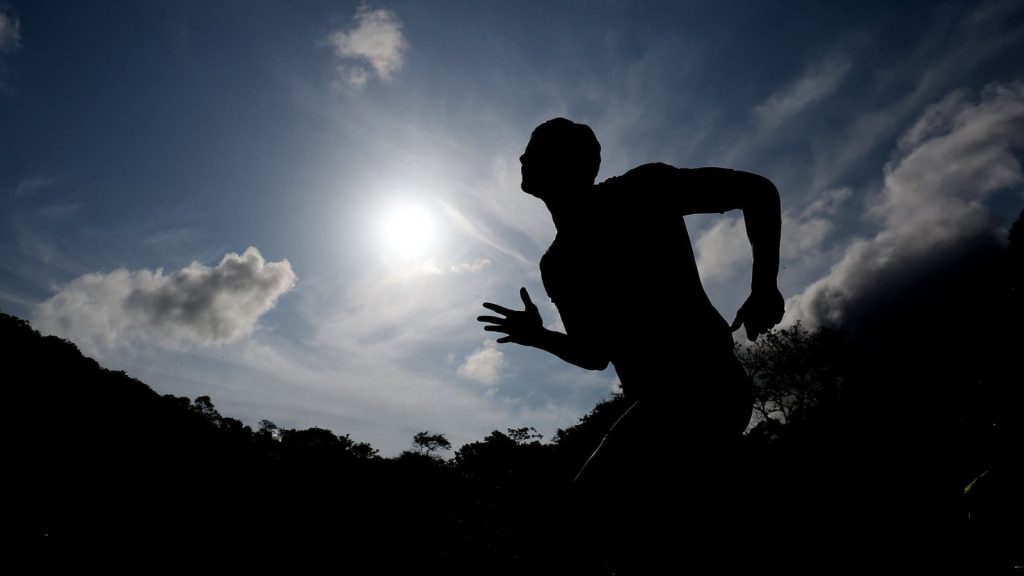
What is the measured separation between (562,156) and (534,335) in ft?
3.17

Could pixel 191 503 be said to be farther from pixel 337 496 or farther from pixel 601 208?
pixel 601 208

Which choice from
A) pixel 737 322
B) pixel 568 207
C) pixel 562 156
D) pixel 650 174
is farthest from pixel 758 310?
pixel 562 156

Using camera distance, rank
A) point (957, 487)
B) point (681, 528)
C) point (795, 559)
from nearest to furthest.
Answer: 1. point (681, 528)
2. point (795, 559)
3. point (957, 487)

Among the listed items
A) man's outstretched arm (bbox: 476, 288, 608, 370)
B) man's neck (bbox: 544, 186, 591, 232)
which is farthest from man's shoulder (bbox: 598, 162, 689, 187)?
man's outstretched arm (bbox: 476, 288, 608, 370)

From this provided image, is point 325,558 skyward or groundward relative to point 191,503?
groundward

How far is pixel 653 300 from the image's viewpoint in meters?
1.62

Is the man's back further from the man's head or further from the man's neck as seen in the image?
the man's head

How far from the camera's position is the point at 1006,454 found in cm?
196

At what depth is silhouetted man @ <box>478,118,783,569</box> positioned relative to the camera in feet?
4.74

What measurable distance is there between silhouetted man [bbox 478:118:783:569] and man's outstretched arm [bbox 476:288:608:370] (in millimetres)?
117

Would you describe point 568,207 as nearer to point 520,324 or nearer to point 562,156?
point 562,156

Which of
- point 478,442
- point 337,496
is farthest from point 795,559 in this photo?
point 478,442

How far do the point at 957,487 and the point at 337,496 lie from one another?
114 ft

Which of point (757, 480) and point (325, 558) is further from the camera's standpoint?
point (325, 558)
